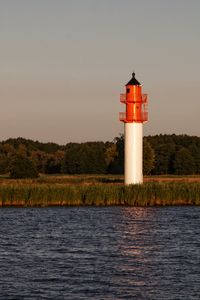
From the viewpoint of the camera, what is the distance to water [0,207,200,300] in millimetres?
23188

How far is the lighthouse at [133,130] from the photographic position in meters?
55.6

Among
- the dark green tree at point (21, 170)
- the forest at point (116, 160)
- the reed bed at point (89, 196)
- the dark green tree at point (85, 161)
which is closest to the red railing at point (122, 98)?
the reed bed at point (89, 196)

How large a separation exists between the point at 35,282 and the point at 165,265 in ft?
16.5

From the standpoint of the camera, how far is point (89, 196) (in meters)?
Answer: 49.3

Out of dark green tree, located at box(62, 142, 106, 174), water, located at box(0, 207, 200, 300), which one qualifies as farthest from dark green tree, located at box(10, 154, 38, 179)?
water, located at box(0, 207, 200, 300)

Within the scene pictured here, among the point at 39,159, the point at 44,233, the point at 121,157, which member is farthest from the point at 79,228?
the point at 39,159

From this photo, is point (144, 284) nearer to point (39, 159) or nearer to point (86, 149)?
point (86, 149)

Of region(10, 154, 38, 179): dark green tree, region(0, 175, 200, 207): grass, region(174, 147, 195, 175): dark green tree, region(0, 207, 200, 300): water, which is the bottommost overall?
region(0, 207, 200, 300): water

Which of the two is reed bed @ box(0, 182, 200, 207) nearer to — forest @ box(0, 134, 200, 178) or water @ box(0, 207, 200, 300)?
water @ box(0, 207, 200, 300)

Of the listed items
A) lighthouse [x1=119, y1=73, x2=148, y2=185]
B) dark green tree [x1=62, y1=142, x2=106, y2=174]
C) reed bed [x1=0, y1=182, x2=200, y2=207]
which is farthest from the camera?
dark green tree [x1=62, y1=142, x2=106, y2=174]

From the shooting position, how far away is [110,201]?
4934 centimetres

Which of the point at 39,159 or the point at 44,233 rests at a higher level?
the point at 39,159

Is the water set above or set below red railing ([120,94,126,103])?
below

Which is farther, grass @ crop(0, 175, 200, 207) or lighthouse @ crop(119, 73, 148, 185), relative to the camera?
lighthouse @ crop(119, 73, 148, 185)
